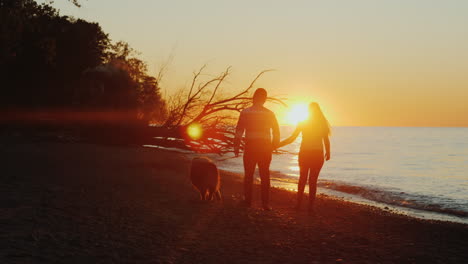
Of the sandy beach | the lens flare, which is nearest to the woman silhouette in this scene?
the sandy beach

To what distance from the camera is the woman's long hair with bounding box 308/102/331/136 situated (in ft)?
25.1

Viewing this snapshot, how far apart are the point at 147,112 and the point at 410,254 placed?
15700mm

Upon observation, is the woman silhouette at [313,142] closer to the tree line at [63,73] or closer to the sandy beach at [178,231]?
the sandy beach at [178,231]

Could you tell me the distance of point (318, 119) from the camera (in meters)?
7.71

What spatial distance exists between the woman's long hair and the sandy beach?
173 centimetres

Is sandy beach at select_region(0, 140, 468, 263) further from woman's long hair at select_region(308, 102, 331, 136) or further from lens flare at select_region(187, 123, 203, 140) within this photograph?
lens flare at select_region(187, 123, 203, 140)

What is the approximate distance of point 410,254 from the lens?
17.3ft

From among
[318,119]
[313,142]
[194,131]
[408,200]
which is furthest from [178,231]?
[408,200]

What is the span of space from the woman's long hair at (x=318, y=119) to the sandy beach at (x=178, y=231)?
173 centimetres

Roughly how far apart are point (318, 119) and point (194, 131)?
4.58 metres

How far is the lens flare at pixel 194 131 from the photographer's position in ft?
36.9

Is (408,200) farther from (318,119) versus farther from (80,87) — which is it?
(80,87)

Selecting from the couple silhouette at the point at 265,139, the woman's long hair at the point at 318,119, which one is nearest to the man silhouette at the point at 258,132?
the couple silhouette at the point at 265,139

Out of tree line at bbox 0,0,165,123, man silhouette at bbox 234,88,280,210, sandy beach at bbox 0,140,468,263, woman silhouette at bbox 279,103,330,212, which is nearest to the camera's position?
sandy beach at bbox 0,140,468,263
